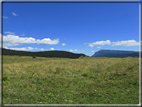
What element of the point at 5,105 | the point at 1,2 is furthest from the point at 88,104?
the point at 1,2

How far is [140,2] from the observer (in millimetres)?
4953

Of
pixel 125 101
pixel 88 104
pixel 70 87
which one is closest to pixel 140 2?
pixel 125 101

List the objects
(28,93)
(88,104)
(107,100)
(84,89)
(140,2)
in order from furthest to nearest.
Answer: (84,89)
(28,93)
(107,100)
(88,104)
(140,2)

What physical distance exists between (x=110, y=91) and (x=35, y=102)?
5.35m

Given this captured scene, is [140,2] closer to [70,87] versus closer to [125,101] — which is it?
[125,101]

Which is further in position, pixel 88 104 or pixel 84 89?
pixel 84 89

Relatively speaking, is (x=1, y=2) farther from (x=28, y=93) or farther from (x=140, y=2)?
(x=140, y=2)

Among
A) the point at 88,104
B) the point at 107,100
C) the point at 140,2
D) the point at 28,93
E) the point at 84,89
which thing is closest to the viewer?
the point at 140,2

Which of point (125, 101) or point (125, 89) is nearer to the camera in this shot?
point (125, 101)

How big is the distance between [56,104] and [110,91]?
4129 millimetres

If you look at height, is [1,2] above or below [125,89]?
above

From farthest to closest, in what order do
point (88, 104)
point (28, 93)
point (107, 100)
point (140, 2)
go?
point (28, 93), point (107, 100), point (88, 104), point (140, 2)

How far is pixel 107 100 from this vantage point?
5641mm

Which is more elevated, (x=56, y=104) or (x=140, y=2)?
(x=140, y=2)
